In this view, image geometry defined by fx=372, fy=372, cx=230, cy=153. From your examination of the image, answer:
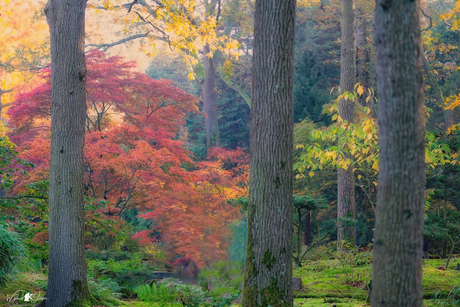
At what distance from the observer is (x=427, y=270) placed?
5.21m

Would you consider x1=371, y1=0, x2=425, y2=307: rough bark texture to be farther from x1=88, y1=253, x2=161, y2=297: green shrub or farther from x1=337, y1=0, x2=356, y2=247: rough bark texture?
x1=337, y1=0, x2=356, y2=247: rough bark texture

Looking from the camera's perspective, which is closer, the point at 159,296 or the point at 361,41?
the point at 159,296

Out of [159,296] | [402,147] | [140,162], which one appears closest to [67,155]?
[159,296]

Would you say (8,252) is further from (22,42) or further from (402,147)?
(22,42)

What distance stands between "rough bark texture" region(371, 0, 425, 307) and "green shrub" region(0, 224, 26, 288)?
11.4ft

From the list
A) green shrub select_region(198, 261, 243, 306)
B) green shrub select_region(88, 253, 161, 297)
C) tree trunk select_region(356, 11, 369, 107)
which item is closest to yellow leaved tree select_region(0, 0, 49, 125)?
green shrub select_region(88, 253, 161, 297)

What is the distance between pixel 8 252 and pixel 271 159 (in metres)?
2.81

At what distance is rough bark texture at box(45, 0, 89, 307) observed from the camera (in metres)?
4.62

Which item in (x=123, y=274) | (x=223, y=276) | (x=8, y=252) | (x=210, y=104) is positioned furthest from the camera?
(x=210, y=104)

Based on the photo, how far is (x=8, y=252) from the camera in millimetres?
3756

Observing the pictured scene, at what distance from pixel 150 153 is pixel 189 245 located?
2.15 meters

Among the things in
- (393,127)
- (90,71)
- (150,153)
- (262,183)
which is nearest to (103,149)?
(150,153)

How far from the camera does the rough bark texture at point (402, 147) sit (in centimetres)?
199
